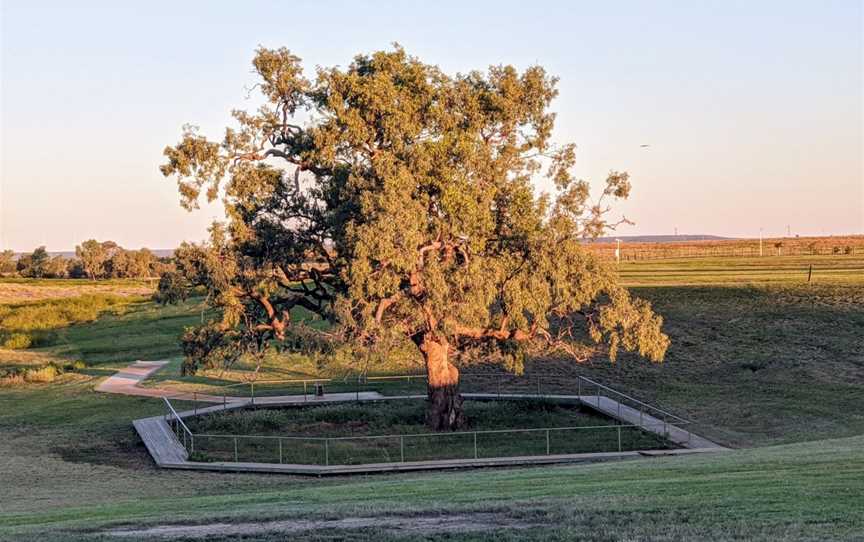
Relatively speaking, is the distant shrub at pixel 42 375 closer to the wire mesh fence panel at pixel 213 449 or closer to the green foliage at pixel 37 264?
the wire mesh fence panel at pixel 213 449

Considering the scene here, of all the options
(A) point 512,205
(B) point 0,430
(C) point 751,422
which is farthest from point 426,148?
(B) point 0,430

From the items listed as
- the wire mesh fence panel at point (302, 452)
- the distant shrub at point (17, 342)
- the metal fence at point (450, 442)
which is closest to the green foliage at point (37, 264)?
the distant shrub at point (17, 342)

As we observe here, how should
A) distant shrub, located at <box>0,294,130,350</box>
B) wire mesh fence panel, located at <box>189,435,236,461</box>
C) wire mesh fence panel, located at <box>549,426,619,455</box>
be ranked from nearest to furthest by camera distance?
wire mesh fence panel, located at <box>189,435,236,461</box>
wire mesh fence panel, located at <box>549,426,619,455</box>
distant shrub, located at <box>0,294,130,350</box>

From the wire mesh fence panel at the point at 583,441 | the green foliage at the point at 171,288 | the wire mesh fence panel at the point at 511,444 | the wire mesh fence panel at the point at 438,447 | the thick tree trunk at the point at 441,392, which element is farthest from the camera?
the thick tree trunk at the point at 441,392

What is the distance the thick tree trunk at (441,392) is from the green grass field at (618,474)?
717cm

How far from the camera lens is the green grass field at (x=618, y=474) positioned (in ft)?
40.7

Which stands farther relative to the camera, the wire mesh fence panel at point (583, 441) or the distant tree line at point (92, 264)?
the distant tree line at point (92, 264)

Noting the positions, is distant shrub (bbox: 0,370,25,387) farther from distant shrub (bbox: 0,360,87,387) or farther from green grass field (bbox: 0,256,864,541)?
green grass field (bbox: 0,256,864,541)

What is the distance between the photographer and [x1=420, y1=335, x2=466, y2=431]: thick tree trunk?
3172 cm

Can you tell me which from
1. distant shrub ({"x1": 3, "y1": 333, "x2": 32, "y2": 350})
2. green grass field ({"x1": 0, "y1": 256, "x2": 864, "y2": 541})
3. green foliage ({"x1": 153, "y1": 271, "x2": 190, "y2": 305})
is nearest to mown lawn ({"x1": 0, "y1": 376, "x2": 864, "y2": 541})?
green grass field ({"x1": 0, "y1": 256, "x2": 864, "y2": 541})

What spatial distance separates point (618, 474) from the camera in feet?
60.3

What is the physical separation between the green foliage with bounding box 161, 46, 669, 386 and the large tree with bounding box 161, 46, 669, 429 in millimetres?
55

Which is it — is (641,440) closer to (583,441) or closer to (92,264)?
(583,441)

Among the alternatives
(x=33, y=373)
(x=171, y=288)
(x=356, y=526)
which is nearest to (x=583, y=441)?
(x=171, y=288)
